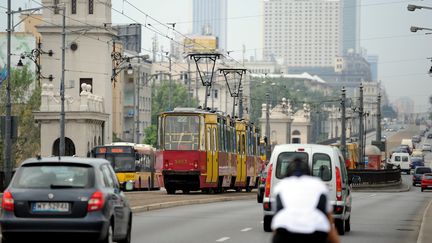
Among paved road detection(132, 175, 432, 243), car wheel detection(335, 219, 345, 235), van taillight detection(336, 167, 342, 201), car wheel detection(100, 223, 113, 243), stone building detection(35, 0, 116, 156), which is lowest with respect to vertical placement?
paved road detection(132, 175, 432, 243)

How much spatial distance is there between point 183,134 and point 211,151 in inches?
57.0

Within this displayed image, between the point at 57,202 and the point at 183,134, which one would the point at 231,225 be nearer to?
the point at 57,202

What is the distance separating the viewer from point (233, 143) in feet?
194

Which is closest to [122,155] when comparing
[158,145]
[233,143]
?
[233,143]

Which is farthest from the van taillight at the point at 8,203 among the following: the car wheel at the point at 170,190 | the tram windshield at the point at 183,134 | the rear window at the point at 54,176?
the car wheel at the point at 170,190

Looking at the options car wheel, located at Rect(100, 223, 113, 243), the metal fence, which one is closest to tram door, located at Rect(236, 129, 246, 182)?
the metal fence

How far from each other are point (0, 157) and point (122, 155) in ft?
122

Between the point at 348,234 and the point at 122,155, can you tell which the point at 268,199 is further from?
the point at 122,155

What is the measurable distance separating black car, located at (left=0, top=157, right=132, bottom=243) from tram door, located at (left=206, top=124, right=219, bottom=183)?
33.2m

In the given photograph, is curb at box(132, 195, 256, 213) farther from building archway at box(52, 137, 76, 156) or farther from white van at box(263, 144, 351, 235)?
building archway at box(52, 137, 76, 156)

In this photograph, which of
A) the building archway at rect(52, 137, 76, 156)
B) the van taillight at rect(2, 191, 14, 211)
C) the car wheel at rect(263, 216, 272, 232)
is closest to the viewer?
the van taillight at rect(2, 191, 14, 211)

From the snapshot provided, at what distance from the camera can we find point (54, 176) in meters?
19.5

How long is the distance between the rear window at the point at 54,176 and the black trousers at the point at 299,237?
7820 mm

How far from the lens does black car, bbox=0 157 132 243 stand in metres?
19.1
